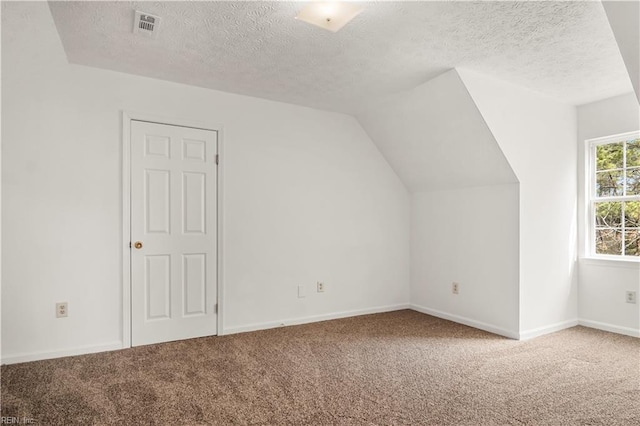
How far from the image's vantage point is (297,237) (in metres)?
4.07

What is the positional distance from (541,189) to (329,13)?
2.80m

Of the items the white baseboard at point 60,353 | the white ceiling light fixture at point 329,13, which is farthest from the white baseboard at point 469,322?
the white baseboard at point 60,353

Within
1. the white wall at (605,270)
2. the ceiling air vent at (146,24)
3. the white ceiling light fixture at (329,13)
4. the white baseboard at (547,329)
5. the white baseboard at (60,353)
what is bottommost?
the white baseboard at (547,329)

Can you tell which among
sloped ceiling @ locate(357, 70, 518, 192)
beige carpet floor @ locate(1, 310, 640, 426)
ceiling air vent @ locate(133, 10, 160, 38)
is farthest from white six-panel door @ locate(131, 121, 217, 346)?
sloped ceiling @ locate(357, 70, 518, 192)

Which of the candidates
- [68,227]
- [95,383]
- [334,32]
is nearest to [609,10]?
[334,32]

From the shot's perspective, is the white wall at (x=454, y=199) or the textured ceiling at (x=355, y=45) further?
the white wall at (x=454, y=199)

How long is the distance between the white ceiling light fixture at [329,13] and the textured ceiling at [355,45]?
0.07 metres

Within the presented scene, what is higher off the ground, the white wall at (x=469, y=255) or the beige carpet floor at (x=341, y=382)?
the white wall at (x=469, y=255)

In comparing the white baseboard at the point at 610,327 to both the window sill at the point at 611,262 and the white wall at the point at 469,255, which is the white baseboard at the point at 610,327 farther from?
the white wall at the point at 469,255

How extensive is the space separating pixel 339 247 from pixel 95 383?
2627mm

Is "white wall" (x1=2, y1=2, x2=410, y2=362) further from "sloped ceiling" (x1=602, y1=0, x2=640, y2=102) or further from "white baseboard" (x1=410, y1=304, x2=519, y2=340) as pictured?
"sloped ceiling" (x1=602, y1=0, x2=640, y2=102)

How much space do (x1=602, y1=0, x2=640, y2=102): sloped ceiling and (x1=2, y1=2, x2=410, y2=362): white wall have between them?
293 centimetres

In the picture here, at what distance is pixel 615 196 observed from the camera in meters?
3.85

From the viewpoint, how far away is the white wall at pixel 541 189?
3484 mm
